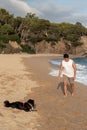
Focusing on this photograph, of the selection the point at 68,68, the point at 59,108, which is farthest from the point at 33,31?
the point at 59,108

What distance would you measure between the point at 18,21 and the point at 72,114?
7444cm

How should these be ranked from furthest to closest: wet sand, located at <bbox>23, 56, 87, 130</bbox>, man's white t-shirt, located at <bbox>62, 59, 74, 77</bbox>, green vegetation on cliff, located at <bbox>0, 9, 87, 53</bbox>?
green vegetation on cliff, located at <bbox>0, 9, 87, 53</bbox>
man's white t-shirt, located at <bbox>62, 59, 74, 77</bbox>
wet sand, located at <bbox>23, 56, 87, 130</bbox>

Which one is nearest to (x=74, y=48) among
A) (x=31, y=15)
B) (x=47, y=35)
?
(x=47, y=35)

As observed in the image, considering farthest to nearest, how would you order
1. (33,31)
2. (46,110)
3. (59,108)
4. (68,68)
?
(33,31)
(68,68)
(59,108)
(46,110)

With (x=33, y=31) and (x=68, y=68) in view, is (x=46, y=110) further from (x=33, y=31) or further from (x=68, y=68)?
(x=33, y=31)

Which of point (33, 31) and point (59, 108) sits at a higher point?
point (33, 31)

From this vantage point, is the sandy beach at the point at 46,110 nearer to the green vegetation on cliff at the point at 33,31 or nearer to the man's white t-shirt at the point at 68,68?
the man's white t-shirt at the point at 68,68

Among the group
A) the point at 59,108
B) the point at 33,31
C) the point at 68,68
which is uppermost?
the point at 33,31

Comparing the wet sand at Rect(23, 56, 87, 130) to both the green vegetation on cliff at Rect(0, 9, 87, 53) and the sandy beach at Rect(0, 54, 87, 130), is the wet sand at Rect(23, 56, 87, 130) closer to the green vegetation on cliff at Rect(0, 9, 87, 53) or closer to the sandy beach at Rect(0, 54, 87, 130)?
the sandy beach at Rect(0, 54, 87, 130)

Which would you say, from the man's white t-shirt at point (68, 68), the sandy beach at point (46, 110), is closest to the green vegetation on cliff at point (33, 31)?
the sandy beach at point (46, 110)

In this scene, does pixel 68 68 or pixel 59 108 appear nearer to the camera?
pixel 59 108

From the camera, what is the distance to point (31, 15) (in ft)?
304

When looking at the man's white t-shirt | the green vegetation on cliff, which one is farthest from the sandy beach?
the green vegetation on cliff

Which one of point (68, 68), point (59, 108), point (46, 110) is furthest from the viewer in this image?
point (68, 68)
